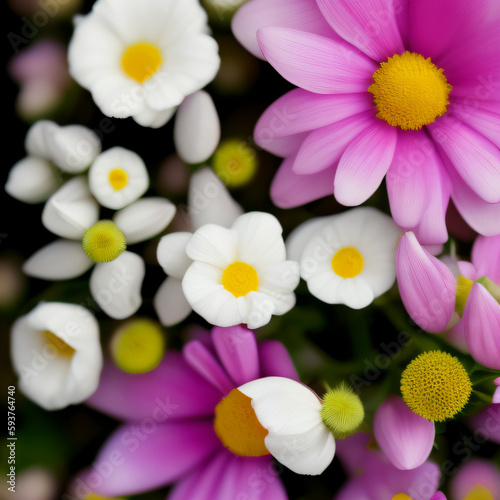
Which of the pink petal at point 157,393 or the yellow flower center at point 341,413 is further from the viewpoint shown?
the pink petal at point 157,393

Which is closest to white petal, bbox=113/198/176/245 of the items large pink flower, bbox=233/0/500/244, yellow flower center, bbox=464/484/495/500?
large pink flower, bbox=233/0/500/244

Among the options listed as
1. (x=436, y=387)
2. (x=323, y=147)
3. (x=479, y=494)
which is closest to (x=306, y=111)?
(x=323, y=147)

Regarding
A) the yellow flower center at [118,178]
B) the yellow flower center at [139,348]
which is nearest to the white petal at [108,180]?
the yellow flower center at [118,178]

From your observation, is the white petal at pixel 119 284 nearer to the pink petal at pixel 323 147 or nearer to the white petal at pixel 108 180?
the white petal at pixel 108 180

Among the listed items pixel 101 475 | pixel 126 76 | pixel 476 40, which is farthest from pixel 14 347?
pixel 476 40

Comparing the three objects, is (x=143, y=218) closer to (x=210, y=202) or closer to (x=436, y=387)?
(x=210, y=202)

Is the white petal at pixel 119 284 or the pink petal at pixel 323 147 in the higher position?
the pink petal at pixel 323 147

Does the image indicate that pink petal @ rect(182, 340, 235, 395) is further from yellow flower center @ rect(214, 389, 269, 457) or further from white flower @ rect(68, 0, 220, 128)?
white flower @ rect(68, 0, 220, 128)
